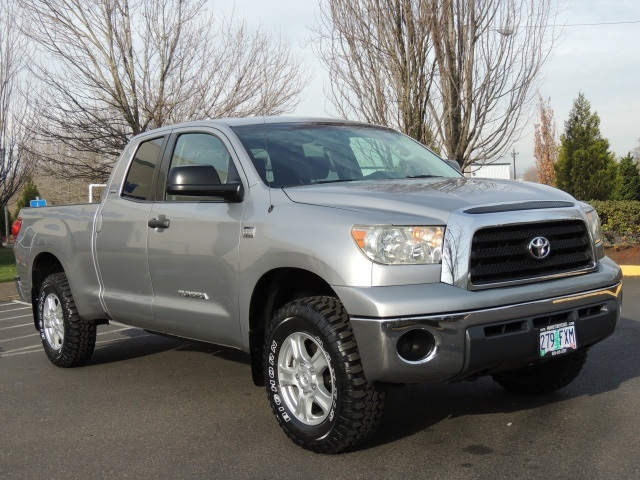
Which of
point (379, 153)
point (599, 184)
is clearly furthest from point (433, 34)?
point (599, 184)

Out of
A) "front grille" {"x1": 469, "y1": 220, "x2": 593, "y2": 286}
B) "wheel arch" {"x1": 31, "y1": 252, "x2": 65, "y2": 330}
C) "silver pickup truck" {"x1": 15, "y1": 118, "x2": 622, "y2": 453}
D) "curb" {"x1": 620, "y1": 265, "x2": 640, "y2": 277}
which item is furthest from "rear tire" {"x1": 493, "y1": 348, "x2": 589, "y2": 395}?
"curb" {"x1": 620, "y1": 265, "x2": 640, "y2": 277}

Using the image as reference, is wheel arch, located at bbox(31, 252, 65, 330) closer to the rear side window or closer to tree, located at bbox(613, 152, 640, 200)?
the rear side window

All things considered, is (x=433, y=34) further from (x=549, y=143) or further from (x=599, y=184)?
(x=549, y=143)

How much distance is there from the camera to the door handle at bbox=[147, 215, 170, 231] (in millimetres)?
5578

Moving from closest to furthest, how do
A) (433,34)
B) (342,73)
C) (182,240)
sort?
(182,240), (433,34), (342,73)

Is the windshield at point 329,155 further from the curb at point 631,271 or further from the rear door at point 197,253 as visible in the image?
the curb at point 631,271

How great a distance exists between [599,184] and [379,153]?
22.1 meters

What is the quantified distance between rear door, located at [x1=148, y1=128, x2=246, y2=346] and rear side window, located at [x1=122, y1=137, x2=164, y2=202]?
0.60 feet

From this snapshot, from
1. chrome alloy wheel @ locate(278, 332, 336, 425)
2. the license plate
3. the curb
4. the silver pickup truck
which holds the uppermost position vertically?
the silver pickup truck

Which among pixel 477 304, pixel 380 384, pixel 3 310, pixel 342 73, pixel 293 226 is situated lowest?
pixel 3 310

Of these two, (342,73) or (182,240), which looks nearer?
(182,240)

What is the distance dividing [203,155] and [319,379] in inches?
76.8

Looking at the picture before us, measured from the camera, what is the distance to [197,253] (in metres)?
5.28

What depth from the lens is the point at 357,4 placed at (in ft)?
49.4
